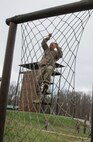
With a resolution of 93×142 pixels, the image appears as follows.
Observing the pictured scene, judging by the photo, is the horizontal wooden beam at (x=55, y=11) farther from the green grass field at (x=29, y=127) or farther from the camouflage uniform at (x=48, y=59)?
the green grass field at (x=29, y=127)

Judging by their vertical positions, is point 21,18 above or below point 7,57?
above

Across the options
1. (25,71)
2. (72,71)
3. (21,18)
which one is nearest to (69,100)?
(72,71)

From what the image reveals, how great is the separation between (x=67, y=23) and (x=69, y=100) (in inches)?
22.5

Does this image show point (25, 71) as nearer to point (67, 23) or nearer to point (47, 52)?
point (47, 52)

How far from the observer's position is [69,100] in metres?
2.17

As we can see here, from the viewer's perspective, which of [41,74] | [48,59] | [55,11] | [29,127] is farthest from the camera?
[29,127]

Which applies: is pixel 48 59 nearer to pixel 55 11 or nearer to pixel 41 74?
pixel 41 74

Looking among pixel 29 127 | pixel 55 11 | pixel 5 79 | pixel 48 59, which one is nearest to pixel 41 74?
pixel 48 59

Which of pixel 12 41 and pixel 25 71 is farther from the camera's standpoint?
pixel 25 71

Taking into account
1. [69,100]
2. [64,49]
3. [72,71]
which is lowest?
[69,100]

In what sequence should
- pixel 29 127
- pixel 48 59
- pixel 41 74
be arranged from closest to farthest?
pixel 48 59 < pixel 41 74 < pixel 29 127

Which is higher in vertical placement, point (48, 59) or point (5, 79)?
point (48, 59)

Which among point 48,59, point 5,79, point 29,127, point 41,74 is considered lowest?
point 29,127

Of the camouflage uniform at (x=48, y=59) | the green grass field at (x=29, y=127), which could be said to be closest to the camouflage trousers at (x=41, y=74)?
the camouflage uniform at (x=48, y=59)
